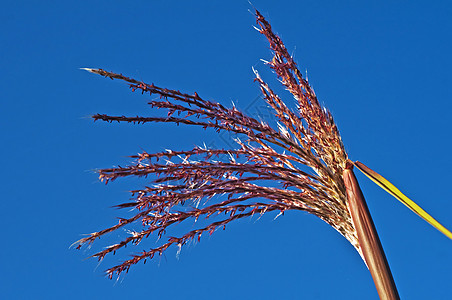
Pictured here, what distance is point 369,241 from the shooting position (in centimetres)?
209

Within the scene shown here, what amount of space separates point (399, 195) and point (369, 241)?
0.22m

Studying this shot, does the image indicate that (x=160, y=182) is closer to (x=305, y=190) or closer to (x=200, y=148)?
(x=200, y=148)

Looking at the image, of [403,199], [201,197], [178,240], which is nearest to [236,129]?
[201,197]

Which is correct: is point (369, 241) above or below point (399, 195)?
below

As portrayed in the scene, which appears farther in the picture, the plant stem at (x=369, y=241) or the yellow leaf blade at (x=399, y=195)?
the plant stem at (x=369, y=241)

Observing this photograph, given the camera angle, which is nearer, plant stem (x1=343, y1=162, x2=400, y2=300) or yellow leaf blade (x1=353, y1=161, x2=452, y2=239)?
yellow leaf blade (x1=353, y1=161, x2=452, y2=239)

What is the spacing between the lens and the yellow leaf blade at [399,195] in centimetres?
188

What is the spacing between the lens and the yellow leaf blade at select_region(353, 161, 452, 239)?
6.16 ft

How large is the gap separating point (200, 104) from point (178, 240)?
601mm

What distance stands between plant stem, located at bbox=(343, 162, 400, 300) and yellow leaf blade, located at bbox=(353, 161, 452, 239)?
0.06 m

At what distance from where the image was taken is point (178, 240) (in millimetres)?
2229

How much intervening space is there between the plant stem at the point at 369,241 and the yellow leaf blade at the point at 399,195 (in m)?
0.06

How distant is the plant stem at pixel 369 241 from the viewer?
6.63 ft

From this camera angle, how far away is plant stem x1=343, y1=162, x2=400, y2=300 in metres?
2.02
